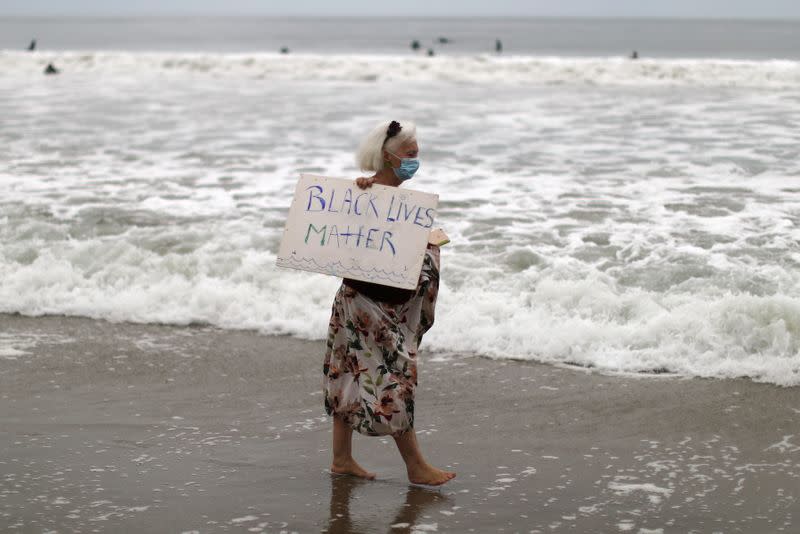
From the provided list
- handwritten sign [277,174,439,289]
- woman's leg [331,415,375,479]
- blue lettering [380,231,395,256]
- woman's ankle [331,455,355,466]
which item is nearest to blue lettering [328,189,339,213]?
handwritten sign [277,174,439,289]

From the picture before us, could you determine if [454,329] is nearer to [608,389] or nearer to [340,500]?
[608,389]

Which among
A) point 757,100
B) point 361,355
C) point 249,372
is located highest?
point 757,100

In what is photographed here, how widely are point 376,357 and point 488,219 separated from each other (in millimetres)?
5602

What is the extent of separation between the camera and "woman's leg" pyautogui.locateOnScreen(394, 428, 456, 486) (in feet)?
13.4

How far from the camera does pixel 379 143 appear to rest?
3.88 m

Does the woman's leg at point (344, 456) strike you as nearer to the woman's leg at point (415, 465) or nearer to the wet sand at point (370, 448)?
the wet sand at point (370, 448)

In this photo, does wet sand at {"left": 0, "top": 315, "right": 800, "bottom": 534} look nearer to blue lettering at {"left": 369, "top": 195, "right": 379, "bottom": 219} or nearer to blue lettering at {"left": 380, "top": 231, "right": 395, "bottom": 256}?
blue lettering at {"left": 380, "top": 231, "right": 395, "bottom": 256}

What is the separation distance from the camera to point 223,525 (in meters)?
3.73

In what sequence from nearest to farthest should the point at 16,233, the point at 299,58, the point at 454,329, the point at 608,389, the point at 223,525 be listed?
the point at 223,525 → the point at 608,389 → the point at 454,329 → the point at 16,233 → the point at 299,58

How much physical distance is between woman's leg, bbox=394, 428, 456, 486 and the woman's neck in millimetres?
948

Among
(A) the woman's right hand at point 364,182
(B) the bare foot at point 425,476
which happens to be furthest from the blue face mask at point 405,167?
(B) the bare foot at point 425,476

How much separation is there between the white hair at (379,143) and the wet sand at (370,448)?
1.26 meters

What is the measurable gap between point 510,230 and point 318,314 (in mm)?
2605

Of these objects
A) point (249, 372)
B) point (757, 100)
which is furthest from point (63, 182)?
point (757, 100)
